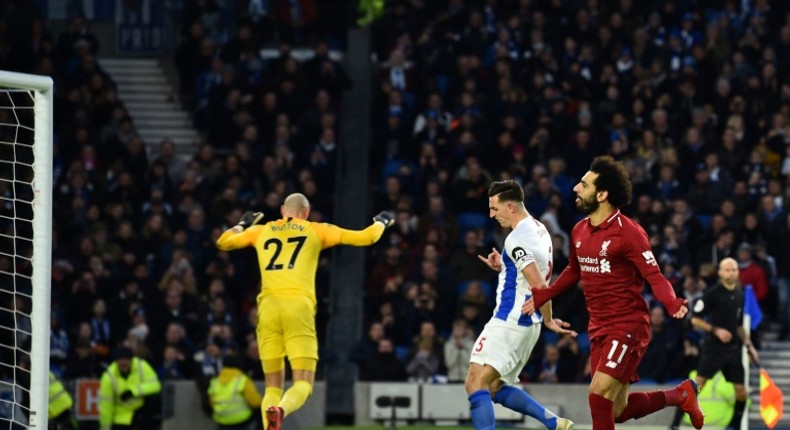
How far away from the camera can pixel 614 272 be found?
36.3 feet

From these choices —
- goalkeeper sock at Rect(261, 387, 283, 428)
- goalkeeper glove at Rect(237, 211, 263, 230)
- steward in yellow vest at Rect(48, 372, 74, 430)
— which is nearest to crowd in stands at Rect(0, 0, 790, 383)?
steward in yellow vest at Rect(48, 372, 74, 430)

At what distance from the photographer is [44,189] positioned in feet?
34.8

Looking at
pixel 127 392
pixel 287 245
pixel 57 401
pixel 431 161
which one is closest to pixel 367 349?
pixel 127 392

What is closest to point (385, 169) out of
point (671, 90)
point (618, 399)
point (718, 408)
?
point (671, 90)

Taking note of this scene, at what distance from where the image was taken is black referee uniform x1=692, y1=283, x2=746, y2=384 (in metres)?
17.0

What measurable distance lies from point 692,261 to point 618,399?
10.7 m

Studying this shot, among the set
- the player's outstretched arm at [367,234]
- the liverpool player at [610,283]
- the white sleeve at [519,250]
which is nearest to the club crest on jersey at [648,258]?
the liverpool player at [610,283]

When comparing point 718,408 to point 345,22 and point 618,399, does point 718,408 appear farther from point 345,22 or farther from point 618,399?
point 345,22

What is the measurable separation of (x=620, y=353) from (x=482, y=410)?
4.68 ft

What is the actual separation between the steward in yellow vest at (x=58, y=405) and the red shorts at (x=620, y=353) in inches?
346

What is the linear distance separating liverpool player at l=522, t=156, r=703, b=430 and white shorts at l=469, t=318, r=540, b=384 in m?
0.97

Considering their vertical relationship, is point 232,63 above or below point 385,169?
above

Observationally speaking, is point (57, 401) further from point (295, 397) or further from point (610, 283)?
point (610, 283)

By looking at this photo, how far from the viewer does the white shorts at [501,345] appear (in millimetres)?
12219
